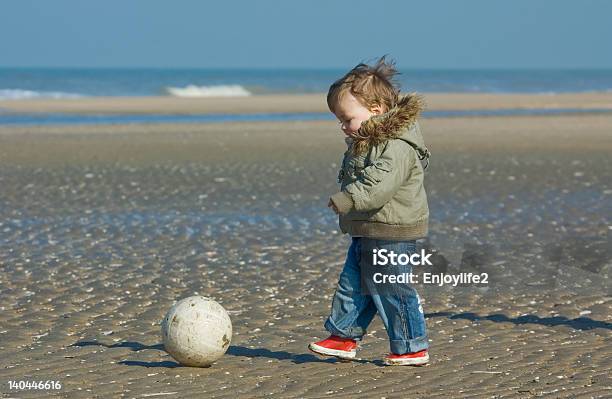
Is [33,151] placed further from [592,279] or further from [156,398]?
[156,398]

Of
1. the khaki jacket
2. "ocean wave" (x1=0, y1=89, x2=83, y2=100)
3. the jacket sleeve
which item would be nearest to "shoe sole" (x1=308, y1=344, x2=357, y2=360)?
the khaki jacket

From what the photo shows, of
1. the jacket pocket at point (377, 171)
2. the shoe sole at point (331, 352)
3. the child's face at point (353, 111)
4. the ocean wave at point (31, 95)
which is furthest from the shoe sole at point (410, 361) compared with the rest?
the ocean wave at point (31, 95)

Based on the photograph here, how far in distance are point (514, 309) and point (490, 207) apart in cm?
531

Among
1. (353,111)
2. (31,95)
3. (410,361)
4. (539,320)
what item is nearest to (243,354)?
(410,361)

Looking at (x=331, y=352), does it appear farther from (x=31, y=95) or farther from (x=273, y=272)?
(x=31, y=95)

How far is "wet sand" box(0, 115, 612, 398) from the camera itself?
556 cm

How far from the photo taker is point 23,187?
575 inches

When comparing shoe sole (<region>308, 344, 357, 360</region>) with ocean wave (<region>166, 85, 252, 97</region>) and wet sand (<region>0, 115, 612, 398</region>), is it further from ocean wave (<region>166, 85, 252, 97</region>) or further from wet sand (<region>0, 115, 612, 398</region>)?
ocean wave (<region>166, 85, 252, 97</region>)

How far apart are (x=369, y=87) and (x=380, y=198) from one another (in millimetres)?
578

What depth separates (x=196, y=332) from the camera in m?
5.69

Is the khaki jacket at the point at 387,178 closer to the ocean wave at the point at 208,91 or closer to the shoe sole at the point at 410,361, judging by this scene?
the shoe sole at the point at 410,361

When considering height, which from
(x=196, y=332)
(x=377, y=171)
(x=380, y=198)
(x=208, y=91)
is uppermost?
(x=208, y=91)

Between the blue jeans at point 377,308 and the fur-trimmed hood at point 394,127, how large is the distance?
0.49 m

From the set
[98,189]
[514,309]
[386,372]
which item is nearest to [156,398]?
[386,372]
